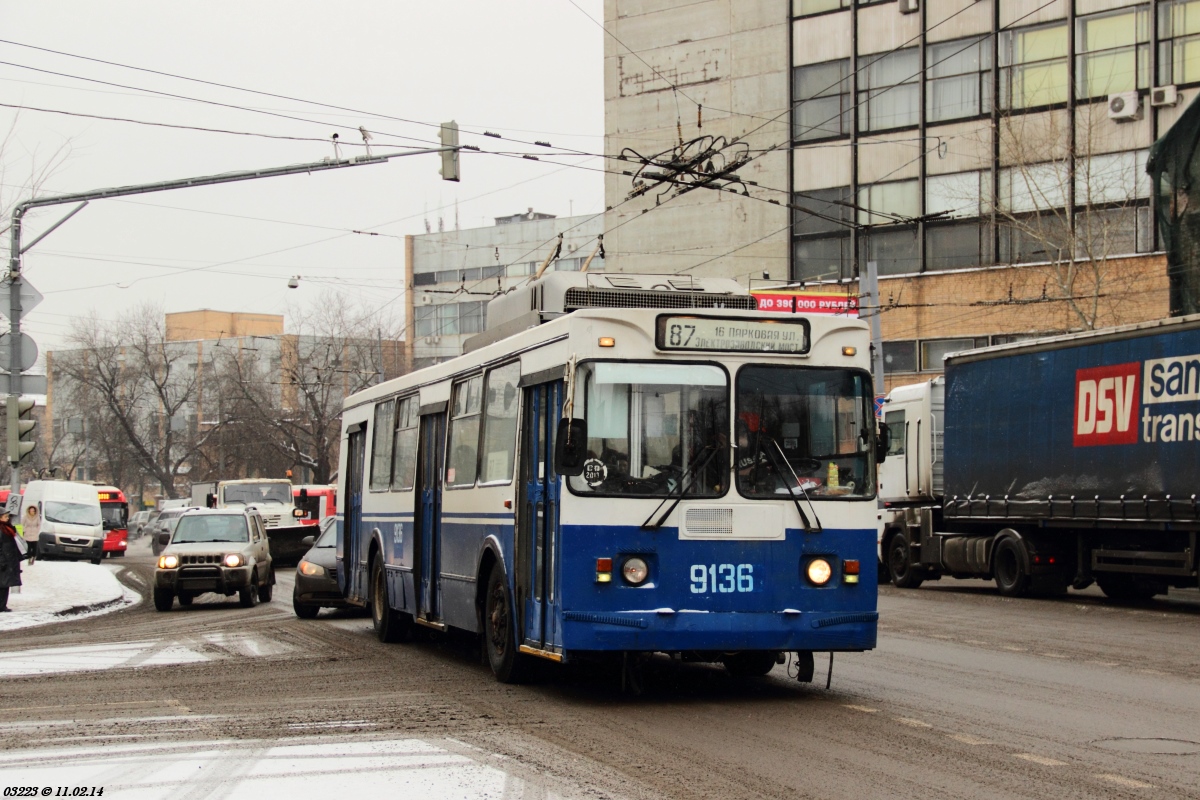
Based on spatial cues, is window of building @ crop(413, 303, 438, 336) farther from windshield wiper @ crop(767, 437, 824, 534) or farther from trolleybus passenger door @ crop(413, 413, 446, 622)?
windshield wiper @ crop(767, 437, 824, 534)

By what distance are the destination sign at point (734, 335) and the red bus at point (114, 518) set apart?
2151 inches

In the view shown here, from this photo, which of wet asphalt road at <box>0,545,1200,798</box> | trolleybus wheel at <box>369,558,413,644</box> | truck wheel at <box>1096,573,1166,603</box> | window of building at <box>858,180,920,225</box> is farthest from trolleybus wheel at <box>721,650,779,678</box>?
window of building at <box>858,180,920,225</box>

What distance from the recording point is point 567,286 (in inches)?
499

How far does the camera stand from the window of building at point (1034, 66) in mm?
44312

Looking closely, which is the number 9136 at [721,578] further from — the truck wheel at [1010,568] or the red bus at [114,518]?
the red bus at [114,518]

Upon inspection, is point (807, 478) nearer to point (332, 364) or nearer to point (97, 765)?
point (97, 765)

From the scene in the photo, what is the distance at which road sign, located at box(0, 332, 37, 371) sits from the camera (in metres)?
22.1

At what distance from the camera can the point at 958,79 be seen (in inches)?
1828

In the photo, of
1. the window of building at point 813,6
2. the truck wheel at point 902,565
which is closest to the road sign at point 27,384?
the truck wheel at point 902,565

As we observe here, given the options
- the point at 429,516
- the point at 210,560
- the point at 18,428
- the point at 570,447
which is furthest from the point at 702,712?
the point at 210,560

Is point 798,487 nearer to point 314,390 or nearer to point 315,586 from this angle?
point 315,586

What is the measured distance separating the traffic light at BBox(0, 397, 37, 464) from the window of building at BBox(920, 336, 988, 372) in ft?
101

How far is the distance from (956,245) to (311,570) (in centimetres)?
3044

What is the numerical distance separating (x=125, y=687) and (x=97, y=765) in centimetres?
437
